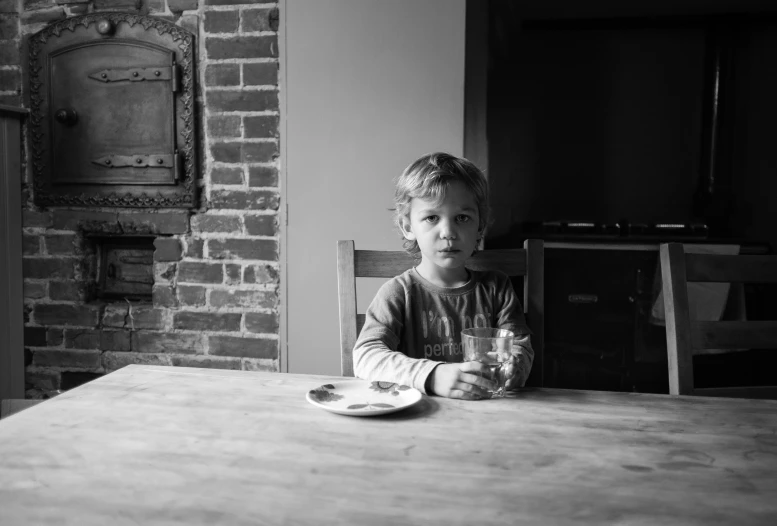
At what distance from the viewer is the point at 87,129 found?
86.7 inches

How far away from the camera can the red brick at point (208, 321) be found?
2.17 meters

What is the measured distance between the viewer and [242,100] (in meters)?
2.09

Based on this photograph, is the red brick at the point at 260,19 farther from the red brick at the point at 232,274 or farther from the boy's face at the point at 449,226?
the boy's face at the point at 449,226

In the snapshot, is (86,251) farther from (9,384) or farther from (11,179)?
(9,384)

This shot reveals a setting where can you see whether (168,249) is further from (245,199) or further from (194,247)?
(245,199)

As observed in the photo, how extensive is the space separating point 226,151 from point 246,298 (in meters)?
0.52

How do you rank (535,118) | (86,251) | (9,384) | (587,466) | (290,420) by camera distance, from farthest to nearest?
(535,118) → (86,251) → (9,384) → (290,420) → (587,466)

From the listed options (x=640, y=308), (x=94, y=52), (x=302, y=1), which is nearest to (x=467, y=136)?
(x=302, y=1)

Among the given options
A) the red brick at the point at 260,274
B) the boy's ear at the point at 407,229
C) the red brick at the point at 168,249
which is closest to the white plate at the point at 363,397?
the boy's ear at the point at 407,229

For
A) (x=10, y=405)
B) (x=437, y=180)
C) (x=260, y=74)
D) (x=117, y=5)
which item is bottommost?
(x=10, y=405)

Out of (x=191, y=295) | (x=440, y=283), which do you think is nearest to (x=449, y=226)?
(x=440, y=283)

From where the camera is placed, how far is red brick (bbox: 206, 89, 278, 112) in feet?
6.80

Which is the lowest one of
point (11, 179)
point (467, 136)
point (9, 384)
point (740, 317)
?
point (9, 384)

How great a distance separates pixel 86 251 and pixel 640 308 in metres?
2.04
